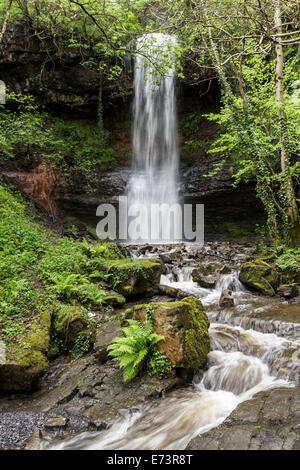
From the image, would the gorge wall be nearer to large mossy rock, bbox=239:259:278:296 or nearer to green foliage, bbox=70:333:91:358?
large mossy rock, bbox=239:259:278:296

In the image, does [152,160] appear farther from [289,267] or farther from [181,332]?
[181,332]

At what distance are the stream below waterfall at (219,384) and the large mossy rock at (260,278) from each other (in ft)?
3.66

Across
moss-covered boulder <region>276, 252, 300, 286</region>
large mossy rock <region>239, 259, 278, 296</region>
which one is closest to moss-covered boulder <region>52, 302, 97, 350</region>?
large mossy rock <region>239, 259, 278, 296</region>

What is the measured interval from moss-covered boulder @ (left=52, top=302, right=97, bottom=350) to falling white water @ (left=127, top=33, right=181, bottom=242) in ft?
41.9

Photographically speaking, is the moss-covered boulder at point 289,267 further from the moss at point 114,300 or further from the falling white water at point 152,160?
the falling white water at point 152,160

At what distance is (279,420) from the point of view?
113 inches

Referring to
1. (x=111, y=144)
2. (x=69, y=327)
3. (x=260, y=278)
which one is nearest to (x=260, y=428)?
(x=69, y=327)

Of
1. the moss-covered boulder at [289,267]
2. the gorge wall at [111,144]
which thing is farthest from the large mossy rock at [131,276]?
the gorge wall at [111,144]

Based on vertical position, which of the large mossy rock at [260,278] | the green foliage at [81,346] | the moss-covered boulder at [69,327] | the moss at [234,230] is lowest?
the green foliage at [81,346]

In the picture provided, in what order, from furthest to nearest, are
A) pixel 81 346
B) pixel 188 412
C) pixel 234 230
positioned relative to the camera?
pixel 234 230, pixel 81 346, pixel 188 412

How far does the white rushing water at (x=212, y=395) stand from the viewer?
10.5ft

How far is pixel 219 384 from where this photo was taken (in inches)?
165

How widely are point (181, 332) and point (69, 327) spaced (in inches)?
88.9

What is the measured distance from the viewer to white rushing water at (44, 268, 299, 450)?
3186mm
